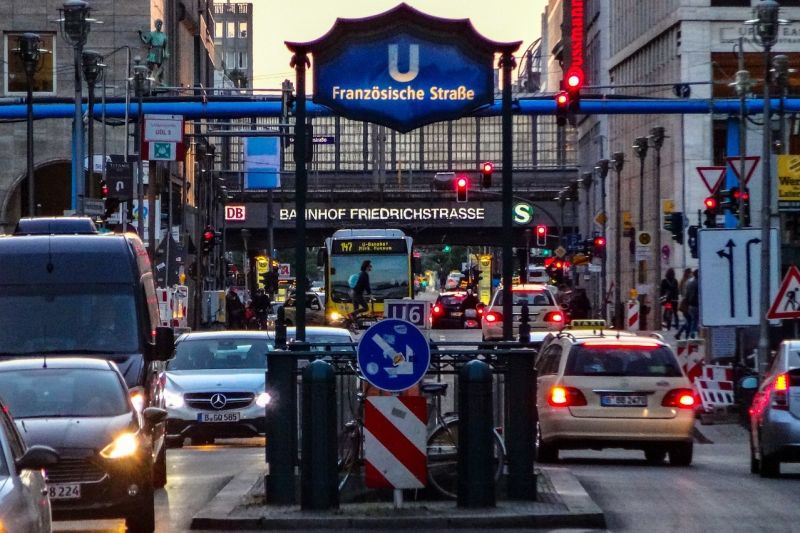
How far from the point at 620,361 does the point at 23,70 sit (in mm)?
61421

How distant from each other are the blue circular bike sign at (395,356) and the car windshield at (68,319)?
423 centimetres

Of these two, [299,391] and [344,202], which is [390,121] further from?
[344,202]

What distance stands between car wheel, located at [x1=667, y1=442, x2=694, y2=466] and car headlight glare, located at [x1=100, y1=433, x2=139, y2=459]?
938 cm

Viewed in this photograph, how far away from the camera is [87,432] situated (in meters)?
14.4

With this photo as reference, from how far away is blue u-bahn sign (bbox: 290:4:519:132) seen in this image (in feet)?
57.3

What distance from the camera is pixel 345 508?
620 inches

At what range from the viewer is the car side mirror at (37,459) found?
31.8 feet

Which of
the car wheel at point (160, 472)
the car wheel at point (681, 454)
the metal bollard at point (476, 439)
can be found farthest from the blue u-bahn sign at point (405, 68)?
the car wheel at point (681, 454)

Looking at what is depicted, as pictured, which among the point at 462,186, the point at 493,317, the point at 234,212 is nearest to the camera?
the point at 493,317

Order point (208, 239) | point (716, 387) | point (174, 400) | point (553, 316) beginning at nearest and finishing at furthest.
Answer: point (174, 400) → point (716, 387) → point (553, 316) → point (208, 239)

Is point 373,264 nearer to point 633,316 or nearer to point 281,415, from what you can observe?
point 633,316

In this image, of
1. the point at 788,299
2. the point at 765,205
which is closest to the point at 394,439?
the point at 788,299

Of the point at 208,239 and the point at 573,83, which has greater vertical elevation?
the point at 573,83

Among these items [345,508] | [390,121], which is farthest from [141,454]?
[390,121]
